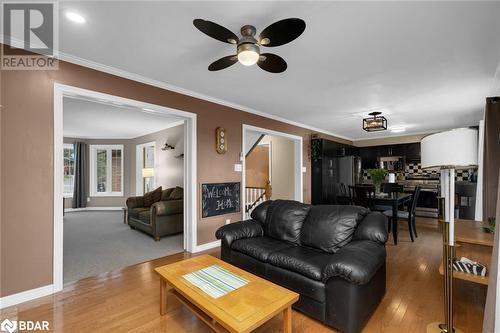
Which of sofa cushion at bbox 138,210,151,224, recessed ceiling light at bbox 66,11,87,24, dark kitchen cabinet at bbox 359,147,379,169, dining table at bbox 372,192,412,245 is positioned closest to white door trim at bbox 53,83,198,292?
recessed ceiling light at bbox 66,11,87,24

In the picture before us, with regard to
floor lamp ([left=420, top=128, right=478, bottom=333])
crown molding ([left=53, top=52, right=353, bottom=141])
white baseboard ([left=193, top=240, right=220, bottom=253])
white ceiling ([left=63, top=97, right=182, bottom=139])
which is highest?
crown molding ([left=53, top=52, right=353, bottom=141])

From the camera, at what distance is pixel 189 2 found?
5.71 ft

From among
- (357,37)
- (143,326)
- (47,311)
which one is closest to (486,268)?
(357,37)

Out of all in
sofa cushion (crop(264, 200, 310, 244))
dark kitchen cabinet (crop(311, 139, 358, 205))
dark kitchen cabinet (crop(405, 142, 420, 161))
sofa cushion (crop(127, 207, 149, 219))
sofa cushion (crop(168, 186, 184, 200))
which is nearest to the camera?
sofa cushion (crop(264, 200, 310, 244))

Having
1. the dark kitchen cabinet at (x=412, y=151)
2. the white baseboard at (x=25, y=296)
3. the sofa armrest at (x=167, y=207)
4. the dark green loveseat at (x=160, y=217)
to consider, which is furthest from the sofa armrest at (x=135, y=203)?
the dark kitchen cabinet at (x=412, y=151)

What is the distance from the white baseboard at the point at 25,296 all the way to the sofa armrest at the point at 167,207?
78.1 inches

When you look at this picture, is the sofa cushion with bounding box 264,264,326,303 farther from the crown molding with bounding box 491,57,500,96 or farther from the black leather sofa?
the crown molding with bounding box 491,57,500,96

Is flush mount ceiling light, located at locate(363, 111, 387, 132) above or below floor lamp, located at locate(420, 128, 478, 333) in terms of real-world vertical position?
above

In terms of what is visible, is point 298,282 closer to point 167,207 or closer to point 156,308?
point 156,308

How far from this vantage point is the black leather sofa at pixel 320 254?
5.72 ft

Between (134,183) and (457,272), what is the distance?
8371mm

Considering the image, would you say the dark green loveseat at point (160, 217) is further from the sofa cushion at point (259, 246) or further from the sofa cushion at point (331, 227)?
the sofa cushion at point (331, 227)

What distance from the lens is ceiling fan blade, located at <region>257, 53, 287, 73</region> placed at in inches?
79.7

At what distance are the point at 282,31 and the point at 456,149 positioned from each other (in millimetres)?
1459
